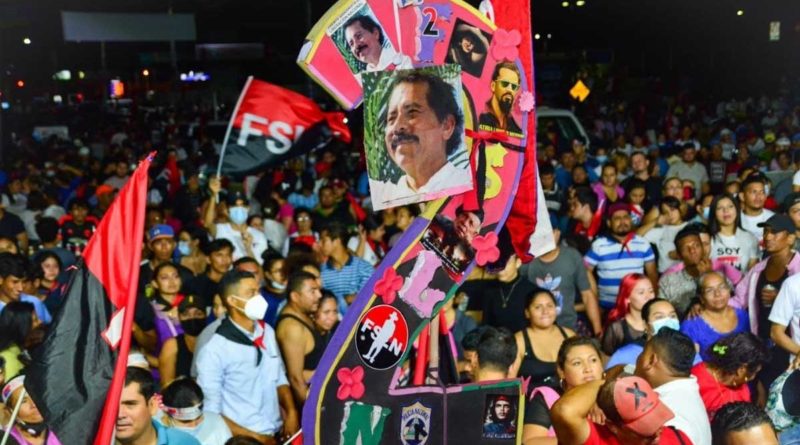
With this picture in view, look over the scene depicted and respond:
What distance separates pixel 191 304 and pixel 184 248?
2.41m

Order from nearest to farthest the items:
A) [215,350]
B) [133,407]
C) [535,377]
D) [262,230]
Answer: [133,407] → [215,350] → [535,377] → [262,230]

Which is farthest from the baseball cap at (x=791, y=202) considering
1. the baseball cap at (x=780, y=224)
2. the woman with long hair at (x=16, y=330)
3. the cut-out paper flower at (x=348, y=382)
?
the woman with long hair at (x=16, y=330)

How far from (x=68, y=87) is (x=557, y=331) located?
1559 inches

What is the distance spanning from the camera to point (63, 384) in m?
3.61

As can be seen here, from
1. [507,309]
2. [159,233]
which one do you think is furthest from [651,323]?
[159,233]

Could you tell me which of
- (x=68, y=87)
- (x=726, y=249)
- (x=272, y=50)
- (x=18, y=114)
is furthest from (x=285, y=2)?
(x=726, y=249)

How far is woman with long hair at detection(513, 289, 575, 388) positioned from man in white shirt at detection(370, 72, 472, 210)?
100 inches

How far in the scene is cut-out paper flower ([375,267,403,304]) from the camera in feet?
12.1

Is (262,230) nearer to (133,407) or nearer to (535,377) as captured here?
(535,377)

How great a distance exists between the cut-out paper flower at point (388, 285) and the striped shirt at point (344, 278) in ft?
13.7

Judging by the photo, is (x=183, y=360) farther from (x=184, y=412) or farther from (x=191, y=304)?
(x=184, y=412)

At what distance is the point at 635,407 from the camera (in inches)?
143

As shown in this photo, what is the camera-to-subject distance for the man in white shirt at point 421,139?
12.2 ft

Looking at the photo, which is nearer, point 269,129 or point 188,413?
point 188,413
